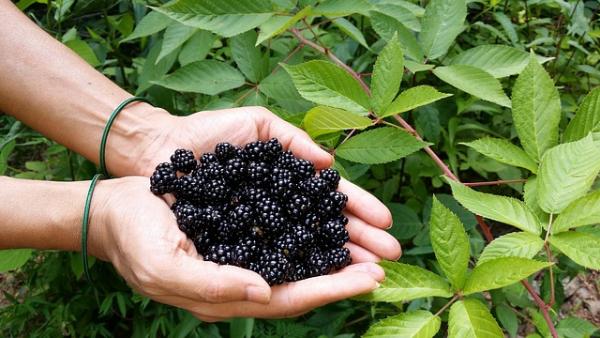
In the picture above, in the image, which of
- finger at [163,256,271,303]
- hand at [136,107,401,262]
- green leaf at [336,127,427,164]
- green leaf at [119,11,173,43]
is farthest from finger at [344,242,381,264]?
green leaf at [119,11,173,43]

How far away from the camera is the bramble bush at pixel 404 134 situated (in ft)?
4.24

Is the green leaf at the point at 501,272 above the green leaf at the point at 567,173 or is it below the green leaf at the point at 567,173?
below

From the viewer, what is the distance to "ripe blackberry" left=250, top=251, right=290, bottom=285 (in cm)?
162

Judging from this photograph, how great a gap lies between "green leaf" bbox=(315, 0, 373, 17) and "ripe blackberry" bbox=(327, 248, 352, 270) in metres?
0.79

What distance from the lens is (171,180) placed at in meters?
1.88

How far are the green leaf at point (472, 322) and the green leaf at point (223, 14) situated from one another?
3.36 feet

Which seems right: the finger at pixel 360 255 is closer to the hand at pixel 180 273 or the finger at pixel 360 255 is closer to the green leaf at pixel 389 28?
the hand at pixel 180 273

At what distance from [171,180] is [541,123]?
124 centimetres

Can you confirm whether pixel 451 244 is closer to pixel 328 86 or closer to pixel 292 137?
pixel 328 86

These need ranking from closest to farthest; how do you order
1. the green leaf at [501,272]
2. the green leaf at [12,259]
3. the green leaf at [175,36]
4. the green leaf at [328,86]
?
the green leaf at [501,272], the green leaf at [328,86], the green leaf at [175,36], the green leaf at [12,259]

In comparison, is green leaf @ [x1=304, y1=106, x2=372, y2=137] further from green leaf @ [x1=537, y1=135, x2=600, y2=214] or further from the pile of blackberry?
green leaf @ [x1=537, y1=135, x2=600, y2=214]

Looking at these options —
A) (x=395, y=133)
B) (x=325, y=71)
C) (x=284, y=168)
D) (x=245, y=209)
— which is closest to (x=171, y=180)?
(x=245, y=209)

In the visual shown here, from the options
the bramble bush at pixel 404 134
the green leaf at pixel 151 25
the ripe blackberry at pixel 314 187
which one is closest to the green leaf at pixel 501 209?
the bramble bush at pixel 404 134

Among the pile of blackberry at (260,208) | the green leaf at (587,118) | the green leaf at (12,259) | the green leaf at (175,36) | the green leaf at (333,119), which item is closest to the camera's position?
the green leaf at (587,118)
